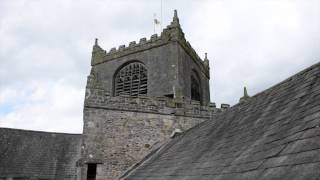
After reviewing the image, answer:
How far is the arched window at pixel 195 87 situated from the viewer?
22075 millimetres

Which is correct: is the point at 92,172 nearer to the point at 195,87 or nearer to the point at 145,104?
the point at 145,104

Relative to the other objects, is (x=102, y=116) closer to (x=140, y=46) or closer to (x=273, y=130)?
(x=273, y=130)

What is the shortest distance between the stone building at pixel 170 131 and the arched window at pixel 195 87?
0.30ft

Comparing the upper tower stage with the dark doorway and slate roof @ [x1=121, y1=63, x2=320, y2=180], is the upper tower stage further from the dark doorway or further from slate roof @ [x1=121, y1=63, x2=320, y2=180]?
slate roof @ [x1=121, y1=63, x2=320, y2=180]

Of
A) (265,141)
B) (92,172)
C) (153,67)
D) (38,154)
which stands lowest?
(92,172)

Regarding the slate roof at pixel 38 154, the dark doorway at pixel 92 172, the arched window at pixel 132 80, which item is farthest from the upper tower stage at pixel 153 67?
the dark doorway at pixel 92 172

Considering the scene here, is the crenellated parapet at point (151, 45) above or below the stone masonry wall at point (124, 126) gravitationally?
above

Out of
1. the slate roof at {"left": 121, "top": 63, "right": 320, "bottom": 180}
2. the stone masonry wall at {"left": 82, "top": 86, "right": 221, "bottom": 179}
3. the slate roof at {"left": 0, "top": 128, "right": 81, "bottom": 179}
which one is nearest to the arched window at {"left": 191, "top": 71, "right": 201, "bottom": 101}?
the slate roof at {"left": 0, "top": 128, "right": 81, "bottom": 179}

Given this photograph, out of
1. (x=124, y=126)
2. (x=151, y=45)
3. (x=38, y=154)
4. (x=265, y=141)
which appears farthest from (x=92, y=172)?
(x=151, y=45)

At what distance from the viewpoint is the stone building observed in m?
4.29

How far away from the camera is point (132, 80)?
21.0 meters

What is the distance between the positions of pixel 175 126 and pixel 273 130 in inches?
331

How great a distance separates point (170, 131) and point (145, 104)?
1409 millimetres

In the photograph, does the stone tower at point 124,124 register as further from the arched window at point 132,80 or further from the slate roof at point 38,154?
the slate roof at point 38,154
